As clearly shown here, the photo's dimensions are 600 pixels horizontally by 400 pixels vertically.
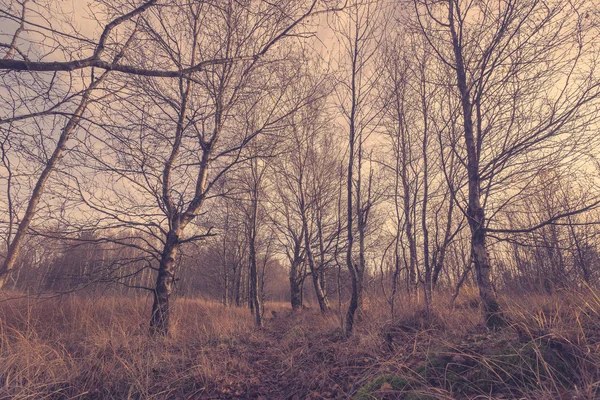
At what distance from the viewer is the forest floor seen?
235 cm

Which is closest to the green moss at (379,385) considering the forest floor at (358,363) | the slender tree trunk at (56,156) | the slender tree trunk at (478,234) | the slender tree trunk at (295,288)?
the forest floor at (358,363)

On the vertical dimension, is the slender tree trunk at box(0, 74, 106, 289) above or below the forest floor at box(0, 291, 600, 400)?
above

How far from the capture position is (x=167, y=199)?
5.62 metres

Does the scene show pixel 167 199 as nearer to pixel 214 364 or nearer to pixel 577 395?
pixel 214 364

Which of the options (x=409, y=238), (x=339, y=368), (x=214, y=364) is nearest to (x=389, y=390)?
(x=339, y=368)

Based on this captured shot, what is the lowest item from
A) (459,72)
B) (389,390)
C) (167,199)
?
(389,390)

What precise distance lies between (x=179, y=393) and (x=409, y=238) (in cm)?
667

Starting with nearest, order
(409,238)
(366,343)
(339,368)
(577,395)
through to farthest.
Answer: (577,395)
(339,368)
(366,343)
(409,238)

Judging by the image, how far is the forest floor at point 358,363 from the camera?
2.35m

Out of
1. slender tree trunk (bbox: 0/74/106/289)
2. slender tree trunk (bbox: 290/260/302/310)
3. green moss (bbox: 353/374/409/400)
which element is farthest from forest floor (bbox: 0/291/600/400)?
slender tree trunk (bbox: 290/260/302/310)

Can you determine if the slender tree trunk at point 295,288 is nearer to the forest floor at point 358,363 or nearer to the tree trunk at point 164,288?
the forest floor at point 358,363

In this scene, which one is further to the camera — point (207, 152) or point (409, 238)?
point (409, 238)

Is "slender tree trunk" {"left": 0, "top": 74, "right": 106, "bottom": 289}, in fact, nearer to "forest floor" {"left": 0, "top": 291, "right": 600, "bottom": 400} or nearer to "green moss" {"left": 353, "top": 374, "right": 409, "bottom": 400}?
"forest floor" {"left": 0, "top": 291, "right": 600, "bottom": 400}

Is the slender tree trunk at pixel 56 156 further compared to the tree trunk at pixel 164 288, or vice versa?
the tree trunk at pixel 164 288
